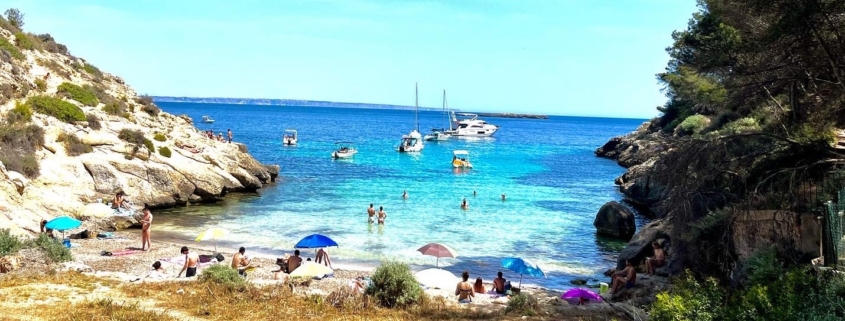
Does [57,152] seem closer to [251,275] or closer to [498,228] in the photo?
[251,275]

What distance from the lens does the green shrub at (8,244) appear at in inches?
633

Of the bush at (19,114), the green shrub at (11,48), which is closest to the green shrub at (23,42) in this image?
the green shrub at (11,48)

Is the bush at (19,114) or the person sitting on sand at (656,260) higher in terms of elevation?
Result: the bush at (19,114)

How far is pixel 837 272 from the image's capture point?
998 centimetres

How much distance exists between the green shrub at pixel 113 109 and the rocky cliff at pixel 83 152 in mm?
69

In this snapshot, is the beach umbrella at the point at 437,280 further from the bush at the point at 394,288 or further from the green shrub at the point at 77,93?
the green shrub at the point at 77,93

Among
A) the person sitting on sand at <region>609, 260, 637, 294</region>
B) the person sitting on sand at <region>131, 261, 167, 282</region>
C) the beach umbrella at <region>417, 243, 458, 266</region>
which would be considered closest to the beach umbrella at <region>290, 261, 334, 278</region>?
the person sitting on sand at <region>131, 261, 167, 282</region>

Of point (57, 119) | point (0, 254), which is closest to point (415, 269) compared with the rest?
point (0, 254)

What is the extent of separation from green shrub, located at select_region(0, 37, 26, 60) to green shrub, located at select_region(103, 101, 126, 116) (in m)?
6.19

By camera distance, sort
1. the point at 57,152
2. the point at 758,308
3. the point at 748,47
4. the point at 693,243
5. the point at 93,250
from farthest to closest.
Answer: the point at 57,152
the point at 93,250
the point at 748,47
the point at 693,243
the point at 758,308

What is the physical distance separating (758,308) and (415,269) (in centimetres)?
1321

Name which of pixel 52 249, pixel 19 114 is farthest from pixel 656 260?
pixel 19 114

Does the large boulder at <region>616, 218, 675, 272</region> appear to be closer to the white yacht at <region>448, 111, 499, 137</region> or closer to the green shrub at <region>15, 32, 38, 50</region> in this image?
the green shrub at <region>15, 32, 38, 50</region>

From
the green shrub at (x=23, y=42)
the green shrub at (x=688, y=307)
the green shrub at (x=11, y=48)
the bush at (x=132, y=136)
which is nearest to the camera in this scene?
the green shrub at (x=688, y=307)
